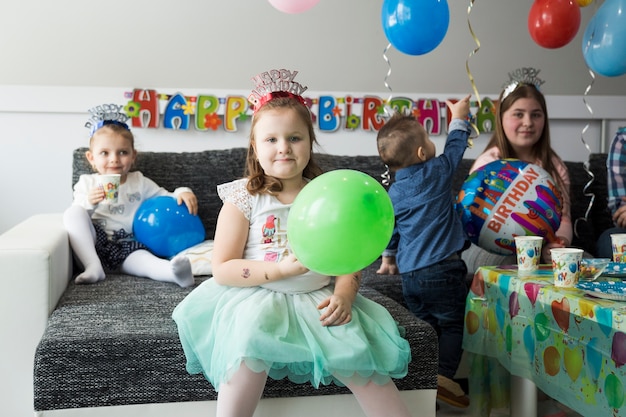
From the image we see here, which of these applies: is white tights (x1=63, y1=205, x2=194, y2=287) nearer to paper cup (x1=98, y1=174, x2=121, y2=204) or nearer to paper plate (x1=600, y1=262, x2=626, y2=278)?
paper cup (x1=98, y1=174, x2=121, y2=204)

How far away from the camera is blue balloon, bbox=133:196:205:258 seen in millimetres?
2436

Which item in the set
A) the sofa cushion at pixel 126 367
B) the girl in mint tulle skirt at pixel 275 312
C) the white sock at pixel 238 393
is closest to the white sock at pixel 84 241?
the sofa cushion at pixel 126 367

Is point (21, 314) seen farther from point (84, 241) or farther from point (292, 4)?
point (292, 4)

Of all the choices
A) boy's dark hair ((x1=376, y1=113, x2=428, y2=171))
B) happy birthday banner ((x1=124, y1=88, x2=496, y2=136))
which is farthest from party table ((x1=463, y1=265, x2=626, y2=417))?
happy birthday banner ((x1=124, y1=88, x2=496, y2=136))

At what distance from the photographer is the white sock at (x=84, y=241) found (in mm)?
2229

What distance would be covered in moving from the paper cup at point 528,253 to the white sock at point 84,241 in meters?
1.25

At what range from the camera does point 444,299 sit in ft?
7.40

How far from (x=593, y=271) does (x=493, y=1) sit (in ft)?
6.59

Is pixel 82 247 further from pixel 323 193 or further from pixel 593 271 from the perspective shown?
pixel 593 271

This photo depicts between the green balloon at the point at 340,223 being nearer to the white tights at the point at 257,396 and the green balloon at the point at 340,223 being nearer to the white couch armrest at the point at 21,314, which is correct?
the white tights at the point at 257,396

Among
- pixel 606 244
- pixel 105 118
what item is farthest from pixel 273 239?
Result: pixel 606 244

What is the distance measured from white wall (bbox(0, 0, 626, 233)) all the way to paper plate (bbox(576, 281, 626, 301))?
1.63 metres

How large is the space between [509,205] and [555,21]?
Answer: 73cm

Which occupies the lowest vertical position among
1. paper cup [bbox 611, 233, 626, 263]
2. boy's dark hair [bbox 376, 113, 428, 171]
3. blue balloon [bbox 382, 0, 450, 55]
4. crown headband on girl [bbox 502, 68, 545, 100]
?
paper cup [bbox 611, 233, 626, 263]
